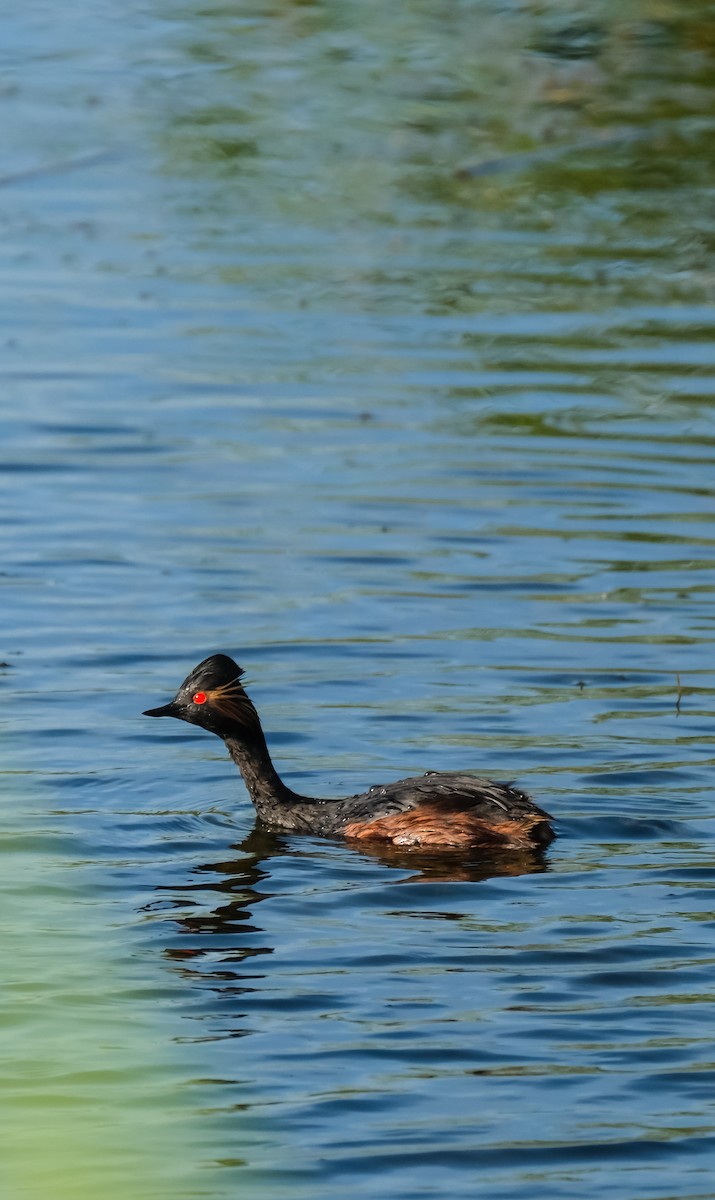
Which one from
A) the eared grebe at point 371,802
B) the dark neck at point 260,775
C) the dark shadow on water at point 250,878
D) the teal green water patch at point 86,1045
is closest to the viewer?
the teal green water patch at point 86,1045

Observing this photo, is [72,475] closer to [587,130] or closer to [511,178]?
[511,178]

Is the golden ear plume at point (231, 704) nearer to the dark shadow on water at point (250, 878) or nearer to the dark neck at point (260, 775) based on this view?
the dark neck at point (260, 775)

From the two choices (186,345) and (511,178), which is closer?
(186,345)

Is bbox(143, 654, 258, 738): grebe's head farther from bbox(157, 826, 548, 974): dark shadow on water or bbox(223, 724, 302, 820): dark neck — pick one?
bbox(157, 826, 548, 974): dark shadow on water

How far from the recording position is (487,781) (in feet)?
34.4

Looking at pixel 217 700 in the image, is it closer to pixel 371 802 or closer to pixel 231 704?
pixel 231 704

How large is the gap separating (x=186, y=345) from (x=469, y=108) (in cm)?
822

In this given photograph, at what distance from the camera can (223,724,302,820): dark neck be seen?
36.3 feet

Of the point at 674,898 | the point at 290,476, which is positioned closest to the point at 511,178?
the point at 290,476

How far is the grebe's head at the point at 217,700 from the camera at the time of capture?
11.1 meters

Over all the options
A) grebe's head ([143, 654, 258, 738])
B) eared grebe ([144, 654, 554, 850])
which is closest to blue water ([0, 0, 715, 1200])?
eared grebe ([144, 654, 554, 850])

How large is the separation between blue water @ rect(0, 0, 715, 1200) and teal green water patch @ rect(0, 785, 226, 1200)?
0.02 metres

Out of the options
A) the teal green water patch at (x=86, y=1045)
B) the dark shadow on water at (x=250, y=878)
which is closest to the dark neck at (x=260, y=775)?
the dark shadow on water at (x=250, y=878)

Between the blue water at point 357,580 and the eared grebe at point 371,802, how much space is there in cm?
15
